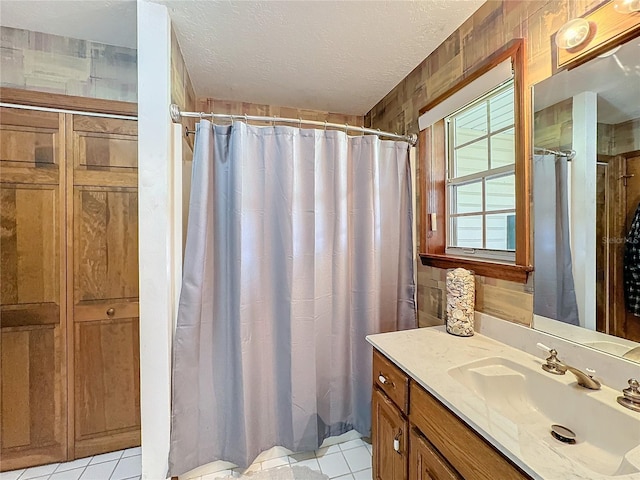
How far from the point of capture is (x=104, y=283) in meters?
1.71

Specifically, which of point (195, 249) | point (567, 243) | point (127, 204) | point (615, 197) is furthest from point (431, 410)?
point (127, 204)

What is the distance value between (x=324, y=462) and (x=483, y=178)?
1.83 metres

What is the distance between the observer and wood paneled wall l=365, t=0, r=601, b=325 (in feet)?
3.67

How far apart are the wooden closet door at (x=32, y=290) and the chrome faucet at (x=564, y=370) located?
2.37 meters

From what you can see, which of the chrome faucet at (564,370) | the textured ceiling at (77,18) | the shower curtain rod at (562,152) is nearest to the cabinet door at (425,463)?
the chrome faucet at (564,370)

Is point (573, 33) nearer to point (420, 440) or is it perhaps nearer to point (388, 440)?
point (420, 440)

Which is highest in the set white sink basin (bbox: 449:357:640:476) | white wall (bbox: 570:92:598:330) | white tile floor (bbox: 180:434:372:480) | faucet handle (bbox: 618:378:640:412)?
white wall (bbox: 570:92:598:330)

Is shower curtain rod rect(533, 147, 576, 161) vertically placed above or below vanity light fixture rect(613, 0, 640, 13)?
below

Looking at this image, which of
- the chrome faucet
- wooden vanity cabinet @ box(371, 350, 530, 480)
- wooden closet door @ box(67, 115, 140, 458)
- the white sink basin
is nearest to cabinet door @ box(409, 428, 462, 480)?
wooden vanity cabinet @ box(371, 350, 530, 480)

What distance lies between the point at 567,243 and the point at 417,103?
1262 mm

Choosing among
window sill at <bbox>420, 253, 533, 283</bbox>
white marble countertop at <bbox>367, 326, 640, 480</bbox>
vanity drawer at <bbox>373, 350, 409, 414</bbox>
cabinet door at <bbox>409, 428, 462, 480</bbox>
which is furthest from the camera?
window sill at <bbox>420, 253, 533, 283</bbox>

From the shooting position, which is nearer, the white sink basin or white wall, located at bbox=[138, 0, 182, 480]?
the white sink basin

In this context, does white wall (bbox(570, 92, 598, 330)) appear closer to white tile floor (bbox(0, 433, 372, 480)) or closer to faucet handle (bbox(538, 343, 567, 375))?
faucet handle (bbox(538, 343, 567, 375))

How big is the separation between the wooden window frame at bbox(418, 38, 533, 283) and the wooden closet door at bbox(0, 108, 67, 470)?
2.16 metres
